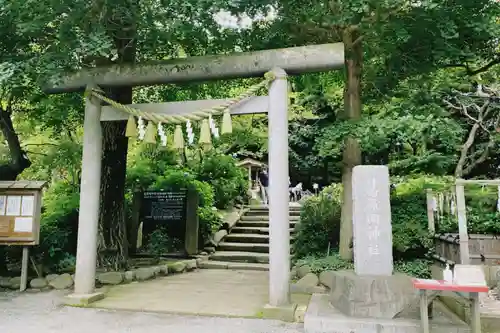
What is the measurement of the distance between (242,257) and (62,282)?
15.5 ft

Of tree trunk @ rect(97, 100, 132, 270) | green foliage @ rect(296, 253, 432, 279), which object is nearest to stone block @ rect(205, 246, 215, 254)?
tree trunk @ rect(97, 100, 132, 270)

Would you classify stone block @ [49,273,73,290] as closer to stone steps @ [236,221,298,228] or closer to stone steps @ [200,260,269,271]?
stone steps @ [200,260,269,271]

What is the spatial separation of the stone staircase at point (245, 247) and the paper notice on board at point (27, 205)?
14.6 ft

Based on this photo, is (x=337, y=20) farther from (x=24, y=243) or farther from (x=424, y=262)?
(x=24, y=243)

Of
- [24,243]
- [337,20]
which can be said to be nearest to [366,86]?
[337,20]

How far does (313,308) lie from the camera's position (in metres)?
5.38

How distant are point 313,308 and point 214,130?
2880 mm

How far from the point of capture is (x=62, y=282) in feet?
22.9

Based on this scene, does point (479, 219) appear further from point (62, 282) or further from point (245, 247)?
point (62, 282)

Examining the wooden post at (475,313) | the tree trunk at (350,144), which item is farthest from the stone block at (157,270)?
the wooden post at (475,313)

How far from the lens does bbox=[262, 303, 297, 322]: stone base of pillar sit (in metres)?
5.12

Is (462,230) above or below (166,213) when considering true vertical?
below

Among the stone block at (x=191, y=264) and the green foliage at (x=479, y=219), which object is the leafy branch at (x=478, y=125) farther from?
the stone block at (x=191, y=264)

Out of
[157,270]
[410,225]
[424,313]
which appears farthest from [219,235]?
[424,313]
